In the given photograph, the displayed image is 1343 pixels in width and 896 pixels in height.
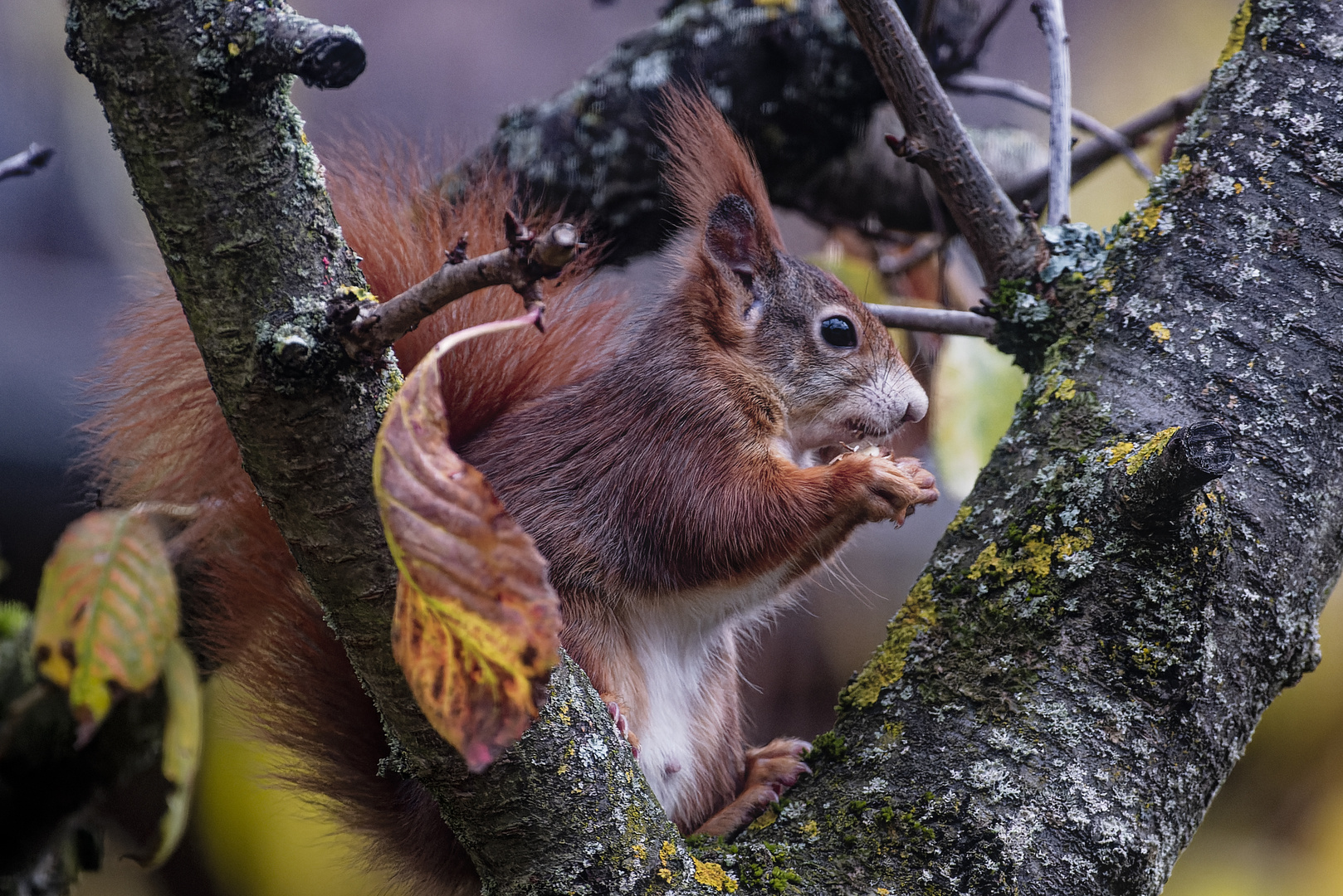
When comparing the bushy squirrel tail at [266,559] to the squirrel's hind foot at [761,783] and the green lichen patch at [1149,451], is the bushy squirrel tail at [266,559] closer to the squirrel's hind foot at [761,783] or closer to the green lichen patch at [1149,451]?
the squirrel's hind foot at [761,783]

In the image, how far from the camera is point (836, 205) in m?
2.84

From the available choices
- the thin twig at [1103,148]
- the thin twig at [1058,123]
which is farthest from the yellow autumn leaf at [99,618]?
the thin twig at [1103,148]

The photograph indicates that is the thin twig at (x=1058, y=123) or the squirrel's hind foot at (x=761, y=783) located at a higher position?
the thin twig at (x=1058, y=123)

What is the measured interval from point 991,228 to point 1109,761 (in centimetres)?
86

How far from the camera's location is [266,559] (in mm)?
1386

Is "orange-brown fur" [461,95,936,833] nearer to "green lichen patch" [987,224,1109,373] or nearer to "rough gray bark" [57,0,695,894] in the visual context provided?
"green lichen patch" [987,224,1109,373]

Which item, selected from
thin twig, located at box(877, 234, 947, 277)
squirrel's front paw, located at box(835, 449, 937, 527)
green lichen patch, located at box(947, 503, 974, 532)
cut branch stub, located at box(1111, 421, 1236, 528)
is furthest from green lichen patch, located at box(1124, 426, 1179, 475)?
thin twig, located at box(877, 234, 947, 277)

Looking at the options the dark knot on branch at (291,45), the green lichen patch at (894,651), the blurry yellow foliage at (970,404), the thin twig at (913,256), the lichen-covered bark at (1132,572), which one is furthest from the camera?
the thin twig at (913,256)

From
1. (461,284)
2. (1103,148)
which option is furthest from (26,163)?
(1103,148)

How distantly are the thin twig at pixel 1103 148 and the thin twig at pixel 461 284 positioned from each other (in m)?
1.87

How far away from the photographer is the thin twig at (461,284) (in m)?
0.70

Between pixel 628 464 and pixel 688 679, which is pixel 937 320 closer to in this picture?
pixel 628 464

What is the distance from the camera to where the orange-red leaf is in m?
0.67

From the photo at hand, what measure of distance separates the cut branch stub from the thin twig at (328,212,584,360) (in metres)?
0.72
